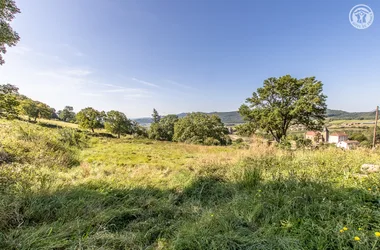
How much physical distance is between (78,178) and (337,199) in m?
5.10

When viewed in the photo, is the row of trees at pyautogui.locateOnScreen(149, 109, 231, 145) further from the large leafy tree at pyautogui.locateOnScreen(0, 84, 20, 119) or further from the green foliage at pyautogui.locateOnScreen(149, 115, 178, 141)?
the large leafy tree at pyautogui.locateOnScreen(0, 84, 20, 119)

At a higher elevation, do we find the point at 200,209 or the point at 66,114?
the point at 66,114

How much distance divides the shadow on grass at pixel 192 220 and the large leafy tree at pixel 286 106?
13.0 m

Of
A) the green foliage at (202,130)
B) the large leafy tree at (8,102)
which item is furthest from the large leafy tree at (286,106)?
the large leafy tree at (8,102)

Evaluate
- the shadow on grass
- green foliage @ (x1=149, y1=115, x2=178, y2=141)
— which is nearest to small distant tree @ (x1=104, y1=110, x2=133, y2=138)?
green foliage @ (x1=149, y1=115, x2=178, y2=141)

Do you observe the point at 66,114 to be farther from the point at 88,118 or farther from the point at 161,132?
the point at 161,132

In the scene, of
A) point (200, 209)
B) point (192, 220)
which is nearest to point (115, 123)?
point (200, 209)

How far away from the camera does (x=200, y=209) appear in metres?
2.73

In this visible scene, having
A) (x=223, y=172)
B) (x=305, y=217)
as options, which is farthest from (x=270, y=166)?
(x=305, y=217)

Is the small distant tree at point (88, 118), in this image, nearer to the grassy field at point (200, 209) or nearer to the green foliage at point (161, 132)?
the green foliage at point (161, 132)

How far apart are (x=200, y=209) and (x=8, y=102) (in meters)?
5.59

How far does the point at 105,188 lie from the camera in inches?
130

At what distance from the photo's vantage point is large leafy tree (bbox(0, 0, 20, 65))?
158 inches

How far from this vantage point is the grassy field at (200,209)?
1759mm
